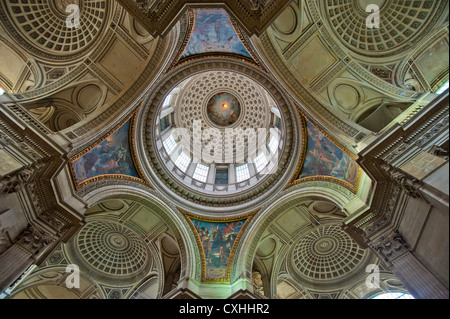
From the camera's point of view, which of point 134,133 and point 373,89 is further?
point 134,133

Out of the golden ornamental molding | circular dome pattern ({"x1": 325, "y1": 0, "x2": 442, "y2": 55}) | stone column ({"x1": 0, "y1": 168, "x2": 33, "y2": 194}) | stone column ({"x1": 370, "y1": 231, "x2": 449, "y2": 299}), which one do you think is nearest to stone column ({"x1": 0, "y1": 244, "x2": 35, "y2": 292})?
stone column ({"x1": 0, "y1": 168, "x2": 33, "y2": 194})

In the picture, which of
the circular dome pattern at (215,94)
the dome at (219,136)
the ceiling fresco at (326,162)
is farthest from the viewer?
the circular dome pattern at (215,94)

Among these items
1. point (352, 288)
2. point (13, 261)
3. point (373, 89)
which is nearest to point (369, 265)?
point (352, 288)

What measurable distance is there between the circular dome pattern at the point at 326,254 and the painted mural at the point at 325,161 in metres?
3.98

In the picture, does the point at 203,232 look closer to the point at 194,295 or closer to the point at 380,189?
the point at 194,295

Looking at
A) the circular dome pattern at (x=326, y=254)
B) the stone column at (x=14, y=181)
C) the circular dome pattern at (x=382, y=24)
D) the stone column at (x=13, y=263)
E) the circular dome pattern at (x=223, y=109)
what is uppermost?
the circular dome pattern at (x=223, y=109)

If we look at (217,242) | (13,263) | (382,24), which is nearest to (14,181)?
(13,263)

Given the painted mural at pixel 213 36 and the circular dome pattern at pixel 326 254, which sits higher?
the painted mural at pixel 213 36

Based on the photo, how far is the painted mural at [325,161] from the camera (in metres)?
11.6

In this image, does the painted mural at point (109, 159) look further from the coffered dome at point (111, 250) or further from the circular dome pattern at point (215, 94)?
the circular dome pattern at point (215, 94)

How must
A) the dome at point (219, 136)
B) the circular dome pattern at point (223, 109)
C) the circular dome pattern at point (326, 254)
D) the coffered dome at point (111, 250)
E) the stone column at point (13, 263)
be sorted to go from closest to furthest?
the stone column at point (13, 263) < the coffered dome at point (111, 250) < the circular dome pattern at point (326, 254) < the dome at point (219, 136) < the circular dome pattern at point (223, 109)

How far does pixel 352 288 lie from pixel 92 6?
2094 cm

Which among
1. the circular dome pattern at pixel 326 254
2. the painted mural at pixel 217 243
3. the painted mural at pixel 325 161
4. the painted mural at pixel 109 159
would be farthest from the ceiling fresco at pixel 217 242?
the painted mural at pixel 325 161
